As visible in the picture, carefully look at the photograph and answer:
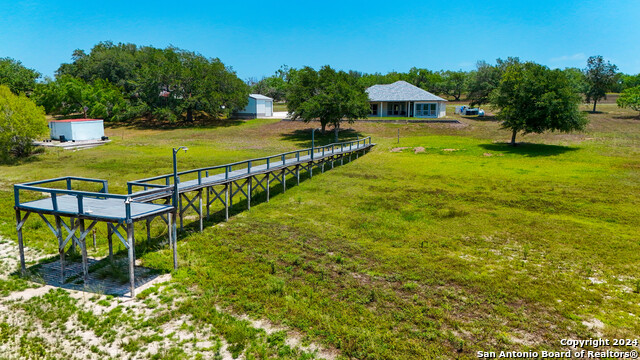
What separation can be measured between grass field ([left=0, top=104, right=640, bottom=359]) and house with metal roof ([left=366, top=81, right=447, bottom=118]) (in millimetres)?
32197

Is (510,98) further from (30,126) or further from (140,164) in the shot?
(30,126)

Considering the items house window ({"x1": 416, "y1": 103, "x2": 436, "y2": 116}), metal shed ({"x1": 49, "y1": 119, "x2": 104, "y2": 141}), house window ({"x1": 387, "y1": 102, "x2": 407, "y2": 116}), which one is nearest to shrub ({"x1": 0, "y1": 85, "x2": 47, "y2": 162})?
metal shed ({"x1": 49, "y1": 119, "x2": 104, "y2": 141})

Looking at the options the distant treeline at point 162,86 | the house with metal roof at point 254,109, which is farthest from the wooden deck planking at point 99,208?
the house with metal roof at point 254,109

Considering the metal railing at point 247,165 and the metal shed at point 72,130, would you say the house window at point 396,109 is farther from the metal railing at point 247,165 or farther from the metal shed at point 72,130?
the metal shed at point 72,130

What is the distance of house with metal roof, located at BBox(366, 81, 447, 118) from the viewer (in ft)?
200

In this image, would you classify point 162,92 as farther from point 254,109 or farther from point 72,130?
point 72,130

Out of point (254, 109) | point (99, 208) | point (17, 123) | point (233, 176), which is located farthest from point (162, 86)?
point (99, 208)

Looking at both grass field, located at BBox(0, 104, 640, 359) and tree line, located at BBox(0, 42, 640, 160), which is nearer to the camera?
grass field, located at BBox(0, 104, 640, 359)

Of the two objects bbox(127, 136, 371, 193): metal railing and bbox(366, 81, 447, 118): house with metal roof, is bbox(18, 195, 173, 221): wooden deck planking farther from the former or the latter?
bbox(366, 81, 447, 118): house with metal roof

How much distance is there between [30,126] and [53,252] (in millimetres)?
27643

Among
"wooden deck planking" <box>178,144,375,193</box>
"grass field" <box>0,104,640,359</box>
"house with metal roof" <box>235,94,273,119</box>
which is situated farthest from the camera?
"house with metal roof" <box>235,94,273,119</box>

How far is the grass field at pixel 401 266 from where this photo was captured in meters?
9.84

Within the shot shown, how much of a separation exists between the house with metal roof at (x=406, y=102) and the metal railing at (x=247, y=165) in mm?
19849

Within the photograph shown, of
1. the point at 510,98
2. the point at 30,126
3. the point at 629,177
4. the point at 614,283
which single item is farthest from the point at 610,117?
the point at 30,126
